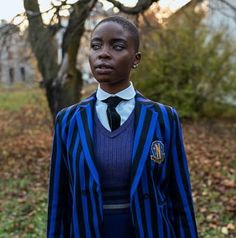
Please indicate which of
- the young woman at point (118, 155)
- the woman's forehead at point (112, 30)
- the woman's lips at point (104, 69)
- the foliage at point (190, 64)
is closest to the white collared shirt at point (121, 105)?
the young woman at point (118, 155)

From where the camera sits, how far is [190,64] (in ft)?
42.9

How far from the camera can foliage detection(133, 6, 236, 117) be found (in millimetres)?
13117

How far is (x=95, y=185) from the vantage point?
191cm

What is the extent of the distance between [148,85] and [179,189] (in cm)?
1177

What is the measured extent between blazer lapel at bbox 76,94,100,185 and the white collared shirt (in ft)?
0.12

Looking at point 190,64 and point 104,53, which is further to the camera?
point 190,64

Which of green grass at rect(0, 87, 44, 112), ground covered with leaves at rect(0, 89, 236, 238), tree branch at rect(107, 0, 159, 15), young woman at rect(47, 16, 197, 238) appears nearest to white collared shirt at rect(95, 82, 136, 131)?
young woman at rect(47, 16, 197, 238)

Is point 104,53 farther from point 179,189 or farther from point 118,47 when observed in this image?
point 179,189

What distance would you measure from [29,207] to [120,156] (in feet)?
14.7

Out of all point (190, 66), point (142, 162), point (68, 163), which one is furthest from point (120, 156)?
point (190, 66)

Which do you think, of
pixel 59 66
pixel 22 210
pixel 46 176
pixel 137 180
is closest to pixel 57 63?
pixel 59 66

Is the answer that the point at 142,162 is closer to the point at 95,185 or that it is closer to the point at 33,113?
the point at 95,185

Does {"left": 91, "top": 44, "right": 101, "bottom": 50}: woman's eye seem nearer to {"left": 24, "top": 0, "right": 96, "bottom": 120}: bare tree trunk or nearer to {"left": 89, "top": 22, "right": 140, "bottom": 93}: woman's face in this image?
{"left": 89, "top": 22, "right": 140, "bottom": 93}: woman's face

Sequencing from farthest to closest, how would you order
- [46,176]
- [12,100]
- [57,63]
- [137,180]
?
[12,100], [57,63], [46,176], [137,180]
